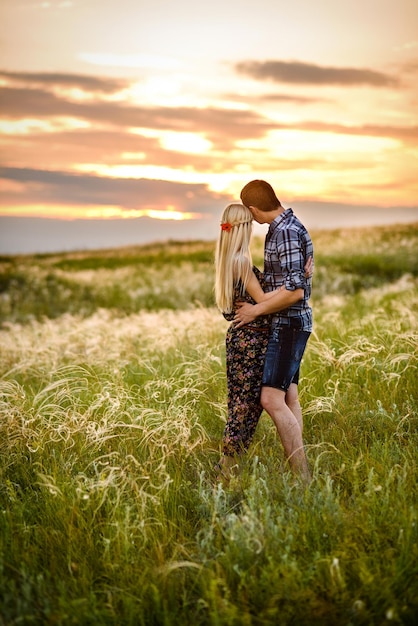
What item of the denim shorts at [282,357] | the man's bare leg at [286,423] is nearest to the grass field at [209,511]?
the man's bare leg at [286,423]

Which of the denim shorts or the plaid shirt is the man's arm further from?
the denim shorts

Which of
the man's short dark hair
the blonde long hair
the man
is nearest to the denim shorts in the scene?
the man

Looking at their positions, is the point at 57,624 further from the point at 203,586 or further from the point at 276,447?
the point at 276,447

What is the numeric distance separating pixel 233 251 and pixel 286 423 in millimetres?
1296

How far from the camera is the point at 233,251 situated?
4.44 meters

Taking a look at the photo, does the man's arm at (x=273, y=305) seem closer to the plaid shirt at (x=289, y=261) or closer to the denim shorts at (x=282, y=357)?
the plaid shirt at (x=289, y=261)

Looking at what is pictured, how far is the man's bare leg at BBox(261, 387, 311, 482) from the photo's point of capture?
4.34 metres

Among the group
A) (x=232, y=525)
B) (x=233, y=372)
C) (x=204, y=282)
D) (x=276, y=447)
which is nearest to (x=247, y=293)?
(x=233, y=372)

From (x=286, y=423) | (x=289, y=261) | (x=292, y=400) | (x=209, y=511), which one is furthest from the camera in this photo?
(x=292, y=400)

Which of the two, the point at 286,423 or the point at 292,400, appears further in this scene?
the point at 292,400

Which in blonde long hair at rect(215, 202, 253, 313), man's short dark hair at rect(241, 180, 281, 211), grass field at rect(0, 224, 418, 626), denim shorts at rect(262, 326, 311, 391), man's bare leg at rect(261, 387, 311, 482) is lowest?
grass field at rect(0, 224, 418, 626)

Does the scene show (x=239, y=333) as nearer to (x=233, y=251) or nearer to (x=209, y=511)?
(x=233, y=251)

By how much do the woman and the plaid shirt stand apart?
0.14m

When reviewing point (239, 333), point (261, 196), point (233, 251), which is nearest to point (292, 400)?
point (239, 333)
